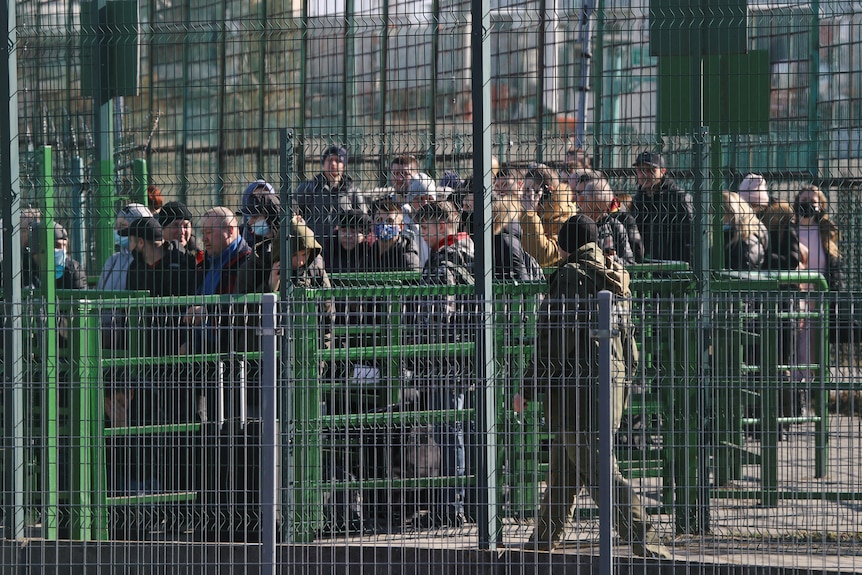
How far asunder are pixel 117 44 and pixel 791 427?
15.6ft

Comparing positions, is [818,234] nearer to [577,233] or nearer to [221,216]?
[577,233]

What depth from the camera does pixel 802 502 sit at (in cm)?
684

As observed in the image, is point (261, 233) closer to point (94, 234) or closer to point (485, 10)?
point (94, 234)

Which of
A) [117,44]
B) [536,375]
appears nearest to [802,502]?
[536,375]

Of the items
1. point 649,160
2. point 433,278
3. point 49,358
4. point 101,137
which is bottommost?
point 49,358

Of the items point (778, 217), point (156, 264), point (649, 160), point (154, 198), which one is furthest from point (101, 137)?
point (778, 217)

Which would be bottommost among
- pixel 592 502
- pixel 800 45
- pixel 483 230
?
pixel 592 502

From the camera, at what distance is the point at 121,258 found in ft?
29.8

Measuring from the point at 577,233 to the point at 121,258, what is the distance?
10.3ft

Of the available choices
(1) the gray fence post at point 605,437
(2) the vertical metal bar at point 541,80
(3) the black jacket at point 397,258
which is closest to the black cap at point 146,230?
(3) the black jacket at point 397,258

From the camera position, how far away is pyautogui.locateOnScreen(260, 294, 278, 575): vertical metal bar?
653cm

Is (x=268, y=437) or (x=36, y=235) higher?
(x=36, y=235)

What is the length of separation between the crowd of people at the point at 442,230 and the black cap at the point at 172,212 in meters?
0.01

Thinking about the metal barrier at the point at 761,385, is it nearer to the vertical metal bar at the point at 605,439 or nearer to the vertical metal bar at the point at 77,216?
the vertical metal bar at the point at 605,439
